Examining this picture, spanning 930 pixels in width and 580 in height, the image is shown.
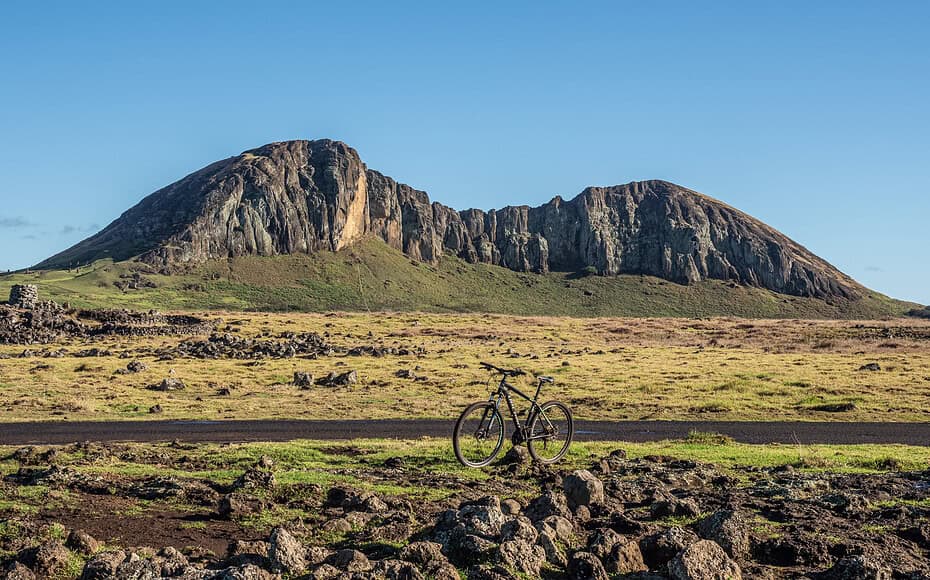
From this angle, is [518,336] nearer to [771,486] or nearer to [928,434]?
[928,434]

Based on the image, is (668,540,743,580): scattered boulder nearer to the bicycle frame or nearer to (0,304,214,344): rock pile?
the bicycle frame

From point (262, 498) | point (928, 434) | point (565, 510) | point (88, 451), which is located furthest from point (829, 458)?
point (88, 451)

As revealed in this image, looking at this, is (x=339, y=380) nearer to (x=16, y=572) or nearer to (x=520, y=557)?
(x=16, y=572)

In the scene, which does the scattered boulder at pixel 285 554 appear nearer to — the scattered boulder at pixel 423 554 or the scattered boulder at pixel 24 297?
Result: the scattered boulder at pixel 423 554

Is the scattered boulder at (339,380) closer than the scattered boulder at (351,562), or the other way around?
the scattered boulder at (351,562)

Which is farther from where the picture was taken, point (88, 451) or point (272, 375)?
point (272, 375)

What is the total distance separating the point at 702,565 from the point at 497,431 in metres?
8.50

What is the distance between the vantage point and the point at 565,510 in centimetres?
1094

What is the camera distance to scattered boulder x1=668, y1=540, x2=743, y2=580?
8148mm

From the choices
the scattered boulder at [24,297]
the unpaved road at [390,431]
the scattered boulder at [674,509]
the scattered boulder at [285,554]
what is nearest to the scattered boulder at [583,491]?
the scattered boulder at [674,509]

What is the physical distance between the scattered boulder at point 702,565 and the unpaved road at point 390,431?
45.9ft

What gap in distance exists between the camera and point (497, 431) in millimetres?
16531

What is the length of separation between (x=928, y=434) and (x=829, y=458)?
8.78m

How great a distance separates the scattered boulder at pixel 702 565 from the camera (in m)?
8.15
